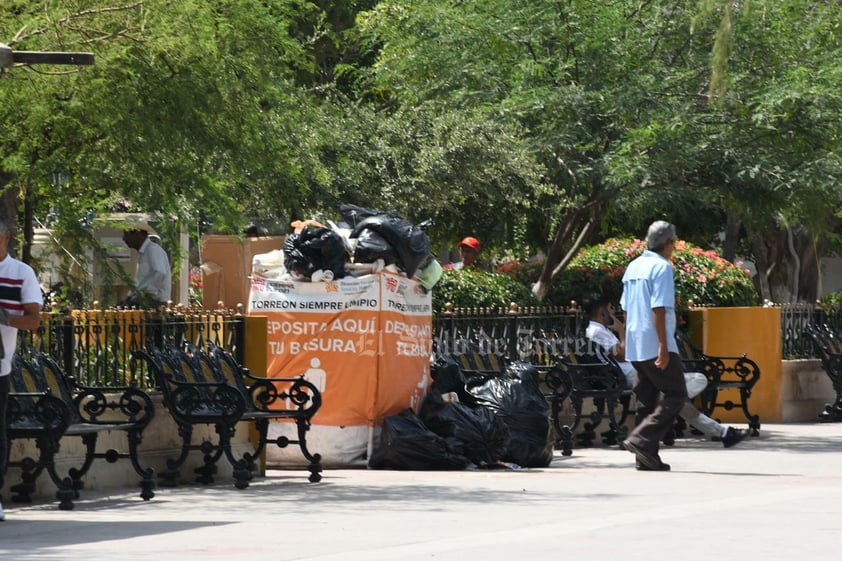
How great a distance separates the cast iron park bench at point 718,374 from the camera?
18062mm

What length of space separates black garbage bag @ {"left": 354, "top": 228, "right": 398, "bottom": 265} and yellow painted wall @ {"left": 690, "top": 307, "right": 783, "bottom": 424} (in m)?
6.56

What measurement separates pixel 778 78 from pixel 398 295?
5.76 metres

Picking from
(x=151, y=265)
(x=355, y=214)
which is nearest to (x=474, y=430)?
(x=355, y=214)

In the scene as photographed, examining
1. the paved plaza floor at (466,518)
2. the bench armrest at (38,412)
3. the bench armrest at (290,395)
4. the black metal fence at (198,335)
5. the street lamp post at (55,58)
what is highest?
the street lamp post at (55,58)

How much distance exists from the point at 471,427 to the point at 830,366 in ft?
25.1

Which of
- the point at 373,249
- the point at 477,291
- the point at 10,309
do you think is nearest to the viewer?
the point at 10,309

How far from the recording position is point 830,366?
20047 millimetres

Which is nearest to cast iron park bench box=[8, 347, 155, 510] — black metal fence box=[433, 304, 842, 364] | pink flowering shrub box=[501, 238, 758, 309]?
black metal fence box=[433, 304, 842, 364]

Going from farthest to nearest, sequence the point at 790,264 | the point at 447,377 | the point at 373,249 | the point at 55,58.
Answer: the point at 790,264
the point at 447,377
the point at 373,249
the point at 55,58

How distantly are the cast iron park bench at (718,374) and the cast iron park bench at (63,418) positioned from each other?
7577 millimetres

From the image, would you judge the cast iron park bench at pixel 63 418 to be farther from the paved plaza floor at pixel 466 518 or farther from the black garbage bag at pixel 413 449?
the black garbage bag at pixel 413 449

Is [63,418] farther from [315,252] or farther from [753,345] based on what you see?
[753,345]

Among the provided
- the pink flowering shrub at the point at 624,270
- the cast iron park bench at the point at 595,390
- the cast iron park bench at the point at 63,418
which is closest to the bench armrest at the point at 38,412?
the cast iron park bench at the point at 63,418

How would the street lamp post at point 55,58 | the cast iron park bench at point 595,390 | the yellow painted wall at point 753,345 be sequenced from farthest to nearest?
the yellow painted wall at point 753,345 < the cast iron park bench at point 595,390 < the street lamp post at point 55,58
